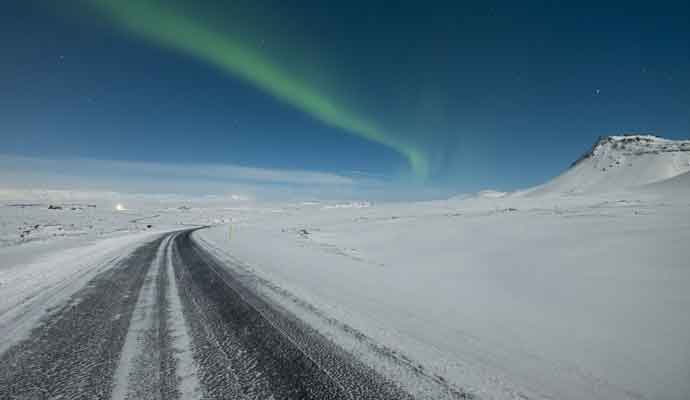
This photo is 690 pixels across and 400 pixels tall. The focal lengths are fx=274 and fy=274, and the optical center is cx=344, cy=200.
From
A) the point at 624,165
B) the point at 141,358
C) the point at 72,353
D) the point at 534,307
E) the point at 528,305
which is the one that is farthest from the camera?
the point at 624,165

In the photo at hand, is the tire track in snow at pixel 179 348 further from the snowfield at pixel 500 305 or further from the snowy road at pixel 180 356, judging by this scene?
the snowfield at pixel 500 305

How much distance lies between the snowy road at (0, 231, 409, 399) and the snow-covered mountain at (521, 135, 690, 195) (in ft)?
409

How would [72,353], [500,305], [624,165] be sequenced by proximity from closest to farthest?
[72,353] → [500,305] → [624,165]

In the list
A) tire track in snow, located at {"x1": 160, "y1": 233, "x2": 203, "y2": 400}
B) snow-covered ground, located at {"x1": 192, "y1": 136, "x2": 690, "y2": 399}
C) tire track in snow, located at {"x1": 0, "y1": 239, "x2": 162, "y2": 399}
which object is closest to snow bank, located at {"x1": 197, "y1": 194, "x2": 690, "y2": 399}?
snow-covered ground, located at {"x1": 192, "y1": 136, "x2": 690, "y2": 399}

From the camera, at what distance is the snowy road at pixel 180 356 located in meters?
2.49

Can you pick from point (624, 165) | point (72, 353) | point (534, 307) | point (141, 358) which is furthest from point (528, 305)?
point (624, 165)

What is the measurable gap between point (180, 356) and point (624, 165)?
16989cm

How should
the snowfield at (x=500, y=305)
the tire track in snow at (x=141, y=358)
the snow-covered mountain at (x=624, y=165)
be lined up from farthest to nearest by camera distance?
the snow-covered mountain at (x=624, y=165) → the snowfield at (x=500, y=305) → the tire track in snow at (x=141, y=358)

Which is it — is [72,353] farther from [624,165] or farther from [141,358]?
[624,165]

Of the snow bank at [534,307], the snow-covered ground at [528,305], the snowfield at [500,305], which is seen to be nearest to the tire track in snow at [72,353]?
the snowfield at [500,305]

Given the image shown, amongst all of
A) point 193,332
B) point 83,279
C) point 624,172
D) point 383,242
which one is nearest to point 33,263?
Result: point 83,279

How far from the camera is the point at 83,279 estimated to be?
718 centimetres

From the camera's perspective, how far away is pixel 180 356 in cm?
312

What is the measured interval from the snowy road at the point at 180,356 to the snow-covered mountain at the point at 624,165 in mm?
124782
